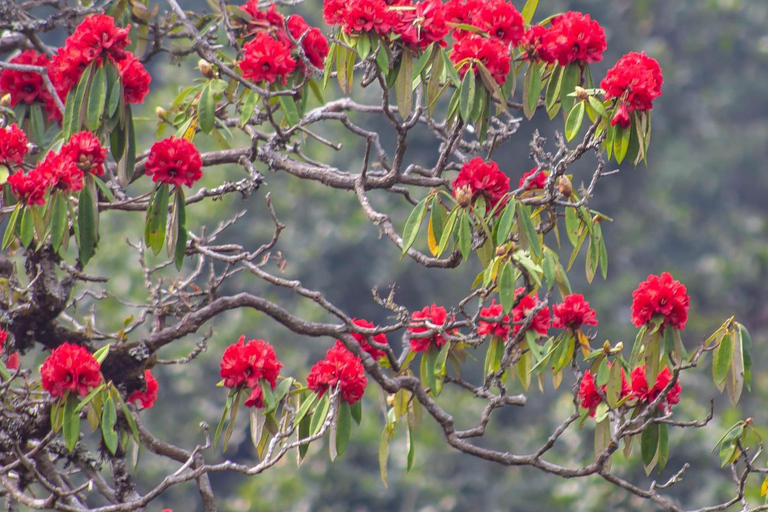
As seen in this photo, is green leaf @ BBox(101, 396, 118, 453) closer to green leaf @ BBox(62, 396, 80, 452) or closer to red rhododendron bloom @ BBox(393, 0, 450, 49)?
green leaf @ BBox(62, 396, 80, 452)

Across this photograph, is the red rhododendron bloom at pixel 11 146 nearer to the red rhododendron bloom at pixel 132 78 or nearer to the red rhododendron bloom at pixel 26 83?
the red rhododendron bloom at pixel 132 78

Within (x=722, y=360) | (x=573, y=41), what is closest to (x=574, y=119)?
(x=573, y=41)

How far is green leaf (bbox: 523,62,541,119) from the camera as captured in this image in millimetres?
2783

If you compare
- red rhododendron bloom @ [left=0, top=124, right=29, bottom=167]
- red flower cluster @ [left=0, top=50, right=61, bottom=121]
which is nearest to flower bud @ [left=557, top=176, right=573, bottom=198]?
red rhododendron bloom @ [left=0, top=124, right=29, bottom=167]

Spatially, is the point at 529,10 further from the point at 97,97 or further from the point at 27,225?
the point at 27,225

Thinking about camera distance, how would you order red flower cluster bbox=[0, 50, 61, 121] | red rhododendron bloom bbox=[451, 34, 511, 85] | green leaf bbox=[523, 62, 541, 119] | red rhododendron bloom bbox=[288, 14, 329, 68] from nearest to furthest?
red rhododendron bloom bbox=[451, 34, 511, 85], green leaf bbox=[523, 62, 541, 119], red flower cluster bbox=[0, 50, 61, 121], red rhododendron bloom bbox=[288, 14, 329, 68]

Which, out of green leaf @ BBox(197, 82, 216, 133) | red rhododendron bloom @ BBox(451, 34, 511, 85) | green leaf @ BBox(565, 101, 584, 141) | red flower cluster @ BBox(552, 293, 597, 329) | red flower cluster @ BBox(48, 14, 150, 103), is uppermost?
red rhododendron bloom @ BBox(451, 34, 511, 85)

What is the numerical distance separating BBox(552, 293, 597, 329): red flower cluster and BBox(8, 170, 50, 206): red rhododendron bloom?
4.56ft

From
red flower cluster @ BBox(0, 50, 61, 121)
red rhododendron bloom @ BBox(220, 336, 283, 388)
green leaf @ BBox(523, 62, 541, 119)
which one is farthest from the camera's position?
red flower cluster @ BBox(0, 50, 61, 121)

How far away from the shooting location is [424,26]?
2.61m

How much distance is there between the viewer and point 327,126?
492 inches

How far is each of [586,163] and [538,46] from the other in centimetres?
1063

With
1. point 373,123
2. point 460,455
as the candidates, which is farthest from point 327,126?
point 460,455

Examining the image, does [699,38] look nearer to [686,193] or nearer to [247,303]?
[686,193]
